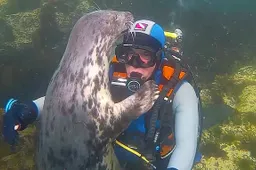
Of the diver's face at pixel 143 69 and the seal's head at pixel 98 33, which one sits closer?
the seal's head at pixel 98 33

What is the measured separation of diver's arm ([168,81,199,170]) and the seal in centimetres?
45

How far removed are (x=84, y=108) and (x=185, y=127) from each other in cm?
111

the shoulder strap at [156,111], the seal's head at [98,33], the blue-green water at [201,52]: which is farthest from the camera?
the blue-green water at [201,52]

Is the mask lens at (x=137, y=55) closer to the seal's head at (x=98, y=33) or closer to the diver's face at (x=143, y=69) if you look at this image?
the diver's face at (x=143, y=69)

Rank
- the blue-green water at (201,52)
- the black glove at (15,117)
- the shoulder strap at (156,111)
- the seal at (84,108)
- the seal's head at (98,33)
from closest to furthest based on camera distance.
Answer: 1. the seal at (84,108)
2. the seal's head at (98,33)
3. the black glove at (15,117)
4. the shoulder strap at (156,111)
5. the blue-green water at (201,52)

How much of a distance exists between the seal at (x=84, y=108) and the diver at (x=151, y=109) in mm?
397

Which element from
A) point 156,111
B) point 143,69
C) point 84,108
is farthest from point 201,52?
point 84,108

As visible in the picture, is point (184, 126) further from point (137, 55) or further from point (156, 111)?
point (137, 55)

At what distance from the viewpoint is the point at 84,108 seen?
2855 millimetres

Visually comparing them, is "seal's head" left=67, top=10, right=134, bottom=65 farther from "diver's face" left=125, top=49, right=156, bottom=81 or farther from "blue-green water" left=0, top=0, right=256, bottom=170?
"blue-green water" left=0, top=0, right=256, bottom=170

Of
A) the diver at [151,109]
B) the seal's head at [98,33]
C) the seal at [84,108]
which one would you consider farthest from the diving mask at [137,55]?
the seal at [84,108]

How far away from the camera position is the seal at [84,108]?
286 cm

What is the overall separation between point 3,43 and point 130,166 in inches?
267

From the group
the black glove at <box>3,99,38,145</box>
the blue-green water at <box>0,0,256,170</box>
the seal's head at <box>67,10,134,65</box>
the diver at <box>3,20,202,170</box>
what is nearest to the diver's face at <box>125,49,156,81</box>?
the diver at <box>3,20,202,170</box>
